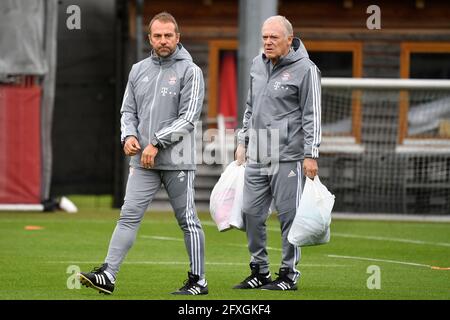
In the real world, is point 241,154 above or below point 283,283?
above

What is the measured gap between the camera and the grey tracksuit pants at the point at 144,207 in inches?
370

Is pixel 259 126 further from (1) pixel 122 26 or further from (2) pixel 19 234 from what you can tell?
(1) pixel 122 26

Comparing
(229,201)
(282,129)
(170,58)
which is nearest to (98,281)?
(229,201)

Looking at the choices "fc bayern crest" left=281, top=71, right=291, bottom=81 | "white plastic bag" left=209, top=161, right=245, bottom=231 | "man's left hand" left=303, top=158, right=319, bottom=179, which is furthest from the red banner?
"man's left hand" left=303, top=158, right=319, bottom=179

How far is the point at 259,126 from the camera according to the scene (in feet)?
32.5

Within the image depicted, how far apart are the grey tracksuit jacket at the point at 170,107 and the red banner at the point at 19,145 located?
10.2 m

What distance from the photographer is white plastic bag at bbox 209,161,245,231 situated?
33.6 feet

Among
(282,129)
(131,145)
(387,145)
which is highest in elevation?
(282,129)

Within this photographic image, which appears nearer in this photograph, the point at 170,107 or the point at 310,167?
the point at 170,107

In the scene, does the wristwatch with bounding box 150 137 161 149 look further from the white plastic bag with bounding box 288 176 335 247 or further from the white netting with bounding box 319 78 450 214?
the white netting with bounding box 319 78 450 214

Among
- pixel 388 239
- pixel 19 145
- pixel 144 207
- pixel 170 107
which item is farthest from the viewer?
pixel 19 145

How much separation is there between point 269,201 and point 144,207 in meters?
1.12

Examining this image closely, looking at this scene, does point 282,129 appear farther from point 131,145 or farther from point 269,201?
point 131,145

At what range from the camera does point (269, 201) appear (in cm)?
1009
